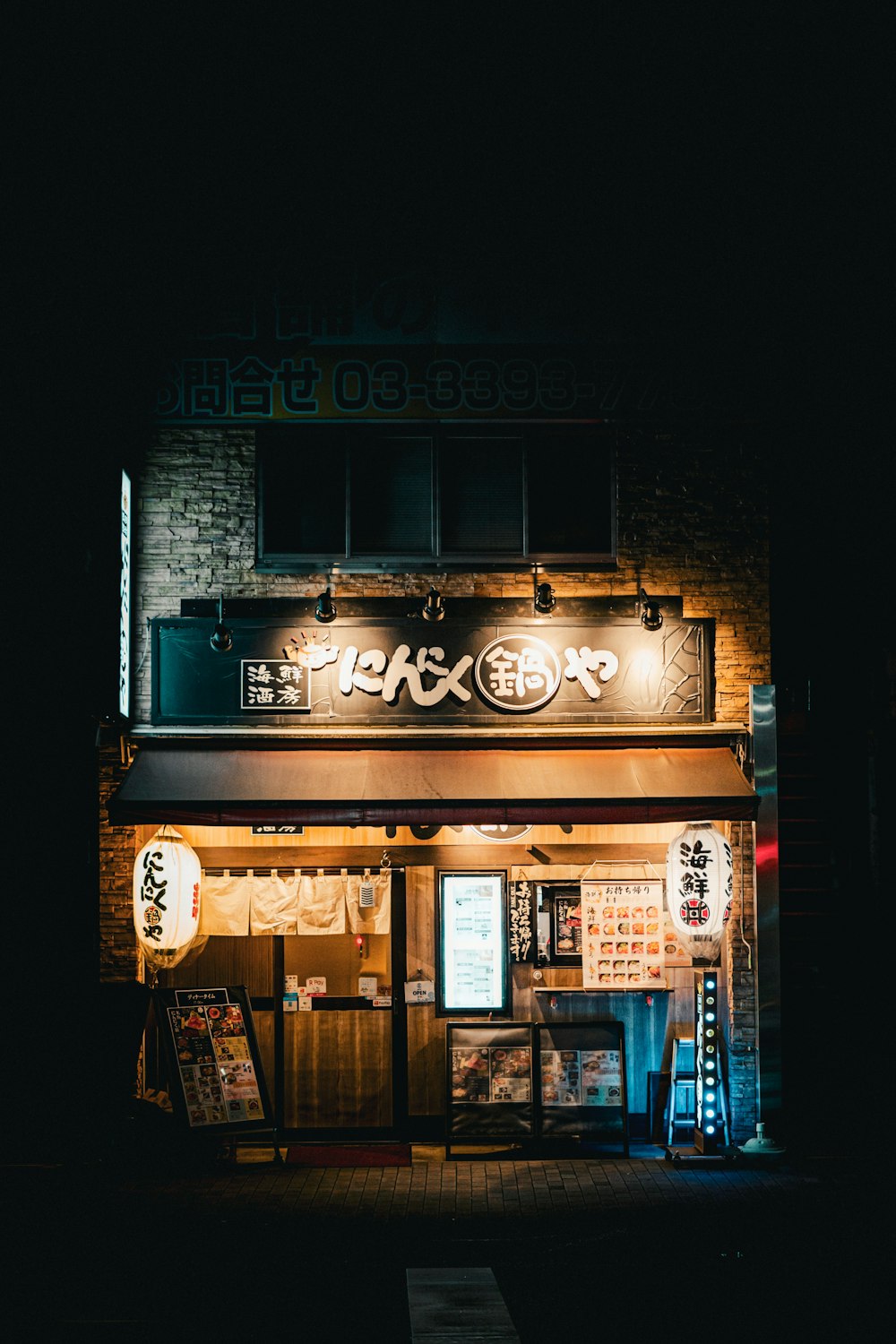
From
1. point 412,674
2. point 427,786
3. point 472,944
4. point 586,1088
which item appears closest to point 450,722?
point 412,674

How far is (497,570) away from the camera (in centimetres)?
1159

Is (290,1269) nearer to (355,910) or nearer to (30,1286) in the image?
(30,1286)

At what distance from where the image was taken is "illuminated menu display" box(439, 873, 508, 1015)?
37.3ft

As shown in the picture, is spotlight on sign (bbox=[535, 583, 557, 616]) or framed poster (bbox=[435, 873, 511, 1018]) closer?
spotlight on sign (bbox=[535, 583, 557, 616])

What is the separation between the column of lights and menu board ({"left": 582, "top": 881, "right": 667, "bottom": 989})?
558 millimetres

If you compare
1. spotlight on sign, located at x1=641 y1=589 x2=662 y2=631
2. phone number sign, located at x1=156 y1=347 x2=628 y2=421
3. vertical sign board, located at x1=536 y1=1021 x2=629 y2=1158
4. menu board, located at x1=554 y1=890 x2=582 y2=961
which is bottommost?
vertical sign board, located at x1=536 y1=1021 x2=629 y2=1158

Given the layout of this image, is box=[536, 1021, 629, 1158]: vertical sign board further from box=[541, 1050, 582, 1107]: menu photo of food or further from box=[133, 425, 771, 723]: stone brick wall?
box=[133, 425, 771, 723]: stone brick wall

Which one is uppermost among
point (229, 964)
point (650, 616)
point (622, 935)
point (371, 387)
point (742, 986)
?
point (371, 387)

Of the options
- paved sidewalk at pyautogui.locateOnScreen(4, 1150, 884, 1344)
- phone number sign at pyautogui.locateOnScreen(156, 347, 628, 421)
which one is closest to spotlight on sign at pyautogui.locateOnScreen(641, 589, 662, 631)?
phone number sign at pyautogui.locateOnScreen(156, 347, 628, 421)

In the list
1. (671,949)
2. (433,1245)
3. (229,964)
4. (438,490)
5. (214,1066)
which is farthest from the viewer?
(438,490)

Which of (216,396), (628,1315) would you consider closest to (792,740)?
(628,1315)

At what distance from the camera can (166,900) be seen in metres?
10.3

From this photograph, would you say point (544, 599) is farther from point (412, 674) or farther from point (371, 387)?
point (371, 387)

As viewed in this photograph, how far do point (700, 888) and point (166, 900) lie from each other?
5.55 metres
